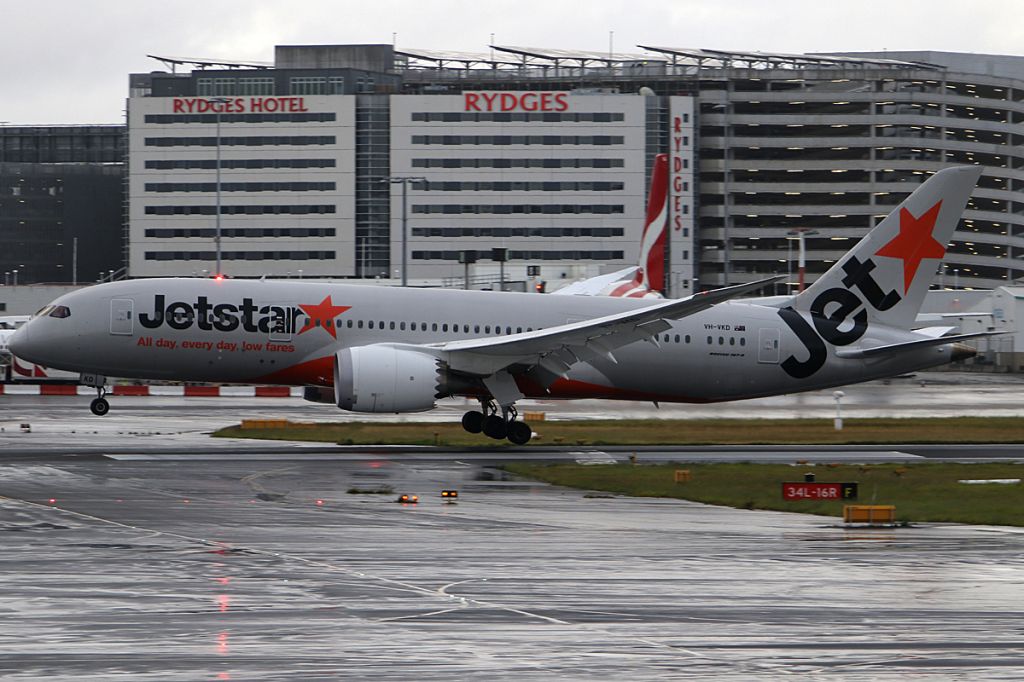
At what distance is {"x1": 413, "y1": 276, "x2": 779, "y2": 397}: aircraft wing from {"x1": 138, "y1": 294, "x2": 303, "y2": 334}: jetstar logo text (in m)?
3.94

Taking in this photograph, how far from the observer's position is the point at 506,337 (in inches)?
1501

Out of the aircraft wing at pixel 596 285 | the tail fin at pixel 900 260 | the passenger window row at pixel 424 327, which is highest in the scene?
the aircraft wing at pixel 596 285

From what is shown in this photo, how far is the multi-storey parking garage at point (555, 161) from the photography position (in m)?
159

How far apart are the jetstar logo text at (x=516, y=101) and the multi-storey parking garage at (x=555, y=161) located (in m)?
0.23

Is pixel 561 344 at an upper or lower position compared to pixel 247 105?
lower

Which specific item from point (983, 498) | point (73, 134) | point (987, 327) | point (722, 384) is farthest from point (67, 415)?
point (73, 134)

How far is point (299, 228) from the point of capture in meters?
158

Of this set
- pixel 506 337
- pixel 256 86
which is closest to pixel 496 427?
pixel 506 337

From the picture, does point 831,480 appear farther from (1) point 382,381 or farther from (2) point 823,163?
(2) point 823,163

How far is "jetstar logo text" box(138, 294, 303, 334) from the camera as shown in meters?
37.3

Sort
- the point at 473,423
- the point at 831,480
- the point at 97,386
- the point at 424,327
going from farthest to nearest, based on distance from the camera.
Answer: the point at 97,386 → the point at 473,423 → the point at 424,327 → the point at 831,480

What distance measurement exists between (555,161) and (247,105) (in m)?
36.6

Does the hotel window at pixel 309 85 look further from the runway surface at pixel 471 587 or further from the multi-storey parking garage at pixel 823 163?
the runway surface at pixel 471 587

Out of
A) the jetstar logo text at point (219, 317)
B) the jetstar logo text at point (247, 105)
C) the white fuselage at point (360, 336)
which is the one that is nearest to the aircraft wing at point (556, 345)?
the white fuselage at point (360, 336)
